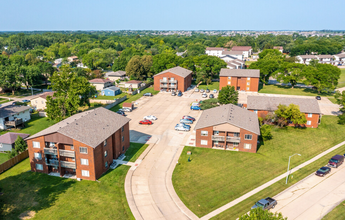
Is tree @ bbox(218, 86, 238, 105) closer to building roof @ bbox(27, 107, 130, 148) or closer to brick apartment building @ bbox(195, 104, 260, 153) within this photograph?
brick apartment building @ bbox(195, 104, 260, 153)

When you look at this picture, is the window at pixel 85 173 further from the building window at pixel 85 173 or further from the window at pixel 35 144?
the window at pixel 35 144

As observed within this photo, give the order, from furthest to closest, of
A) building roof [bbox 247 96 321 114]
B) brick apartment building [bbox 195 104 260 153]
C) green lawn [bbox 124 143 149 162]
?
building roof [bbox 247 96 321 114] → brick apartment building [bbox 195 104 260 153] → green lawn [bbox 124 143 149 162]

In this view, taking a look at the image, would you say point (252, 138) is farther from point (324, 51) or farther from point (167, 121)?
point (324, 51)

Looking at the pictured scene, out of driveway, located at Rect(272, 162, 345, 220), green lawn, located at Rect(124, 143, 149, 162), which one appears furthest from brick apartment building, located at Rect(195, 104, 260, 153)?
driveway, located at Rect(272, 162, 345, 220)

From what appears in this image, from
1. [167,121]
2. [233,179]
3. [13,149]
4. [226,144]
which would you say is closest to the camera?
[233,179]

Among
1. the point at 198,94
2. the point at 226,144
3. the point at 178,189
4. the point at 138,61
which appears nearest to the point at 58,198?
the point at 178,189

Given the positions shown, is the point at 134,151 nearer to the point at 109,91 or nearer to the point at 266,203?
the point at 266,203

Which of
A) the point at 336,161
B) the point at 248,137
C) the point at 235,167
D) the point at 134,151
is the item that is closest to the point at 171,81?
the point at 134,151
